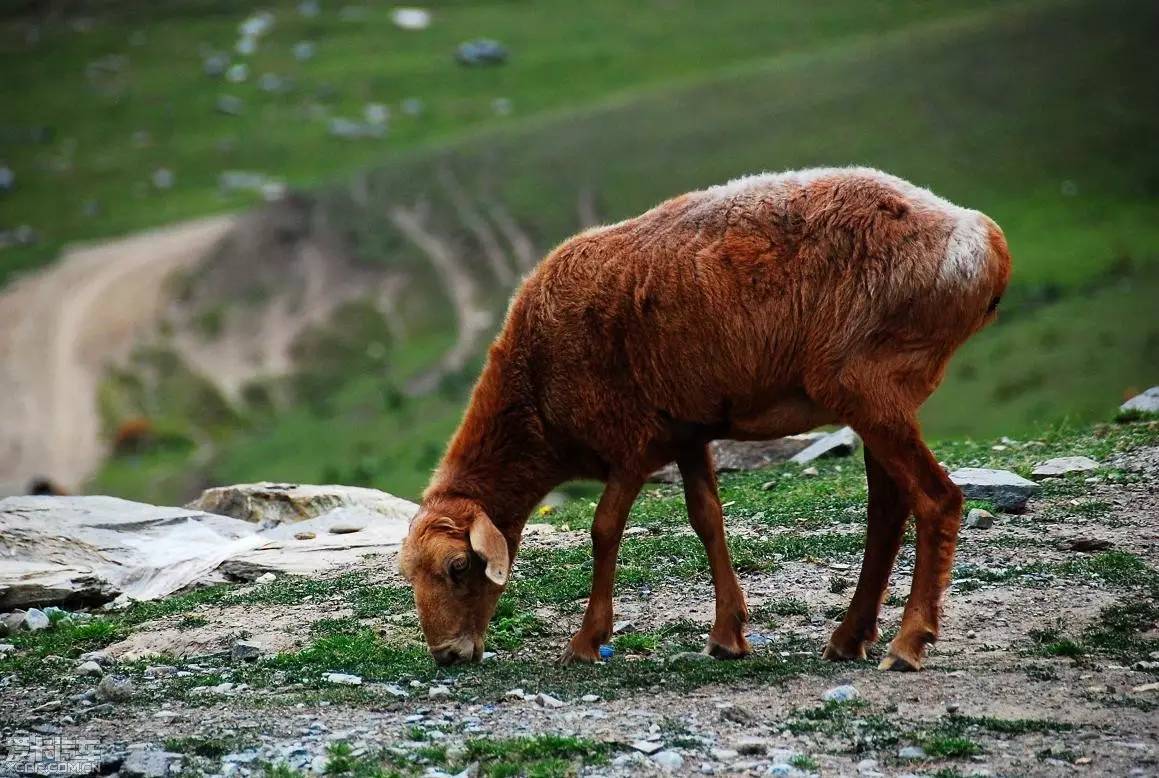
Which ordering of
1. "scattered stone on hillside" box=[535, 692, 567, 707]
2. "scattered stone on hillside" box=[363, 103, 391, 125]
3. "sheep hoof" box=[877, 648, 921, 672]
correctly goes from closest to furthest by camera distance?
"scattered stone on hillside" box=[535, 692, 567, 707], "sheep hoof" box=[877, 648, 921, 672], "scattered stone on hillside" box=[363, 103, 391, 125]

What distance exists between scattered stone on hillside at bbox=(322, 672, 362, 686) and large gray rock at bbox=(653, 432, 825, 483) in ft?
25.7

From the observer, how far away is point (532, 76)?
8106 centimetres

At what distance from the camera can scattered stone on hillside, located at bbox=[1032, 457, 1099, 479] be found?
51.3 feet

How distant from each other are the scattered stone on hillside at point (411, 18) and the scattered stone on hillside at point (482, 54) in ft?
28.2

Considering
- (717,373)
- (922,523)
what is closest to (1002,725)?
(922,523)

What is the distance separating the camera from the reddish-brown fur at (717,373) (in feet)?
33.4

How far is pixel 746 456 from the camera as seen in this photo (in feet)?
60.5

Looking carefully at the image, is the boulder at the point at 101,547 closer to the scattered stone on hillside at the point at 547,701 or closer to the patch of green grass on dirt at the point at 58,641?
the patch of green grass on dirt at the point at 58,641

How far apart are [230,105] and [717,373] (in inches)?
2984

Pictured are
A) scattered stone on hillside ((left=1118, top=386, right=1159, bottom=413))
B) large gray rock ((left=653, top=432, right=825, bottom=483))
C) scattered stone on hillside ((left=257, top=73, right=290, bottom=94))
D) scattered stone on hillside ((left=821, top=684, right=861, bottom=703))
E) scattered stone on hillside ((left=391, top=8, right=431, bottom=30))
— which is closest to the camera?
scattered stone on hillside ((left=821, top=684, right=861, bottom=703))

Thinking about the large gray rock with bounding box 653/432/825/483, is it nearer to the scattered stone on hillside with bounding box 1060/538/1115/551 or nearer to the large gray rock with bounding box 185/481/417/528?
the large gray rock with bounding box 185/481/417/528

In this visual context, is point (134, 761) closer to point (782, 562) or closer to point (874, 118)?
point (782, 562)

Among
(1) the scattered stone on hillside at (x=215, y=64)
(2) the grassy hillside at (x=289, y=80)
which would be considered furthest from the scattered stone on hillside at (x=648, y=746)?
(1) the scattered stone on hillside at (x=215, y=64)

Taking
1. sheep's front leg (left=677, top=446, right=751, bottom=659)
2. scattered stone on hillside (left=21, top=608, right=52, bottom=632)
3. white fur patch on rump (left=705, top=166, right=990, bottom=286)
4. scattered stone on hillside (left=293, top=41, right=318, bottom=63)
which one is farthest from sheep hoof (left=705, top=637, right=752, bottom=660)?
scattered stone on hillside (left=293, top=41, right=318, bottom=63)
